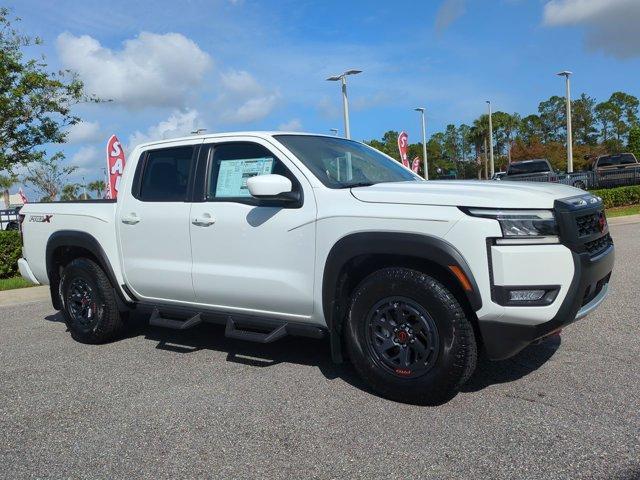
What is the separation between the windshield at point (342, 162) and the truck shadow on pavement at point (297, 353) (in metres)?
1.51

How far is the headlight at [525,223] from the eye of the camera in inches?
137

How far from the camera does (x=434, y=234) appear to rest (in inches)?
144

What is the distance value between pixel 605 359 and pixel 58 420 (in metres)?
4.02

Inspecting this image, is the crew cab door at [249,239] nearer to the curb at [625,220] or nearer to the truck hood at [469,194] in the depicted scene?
the truck hood at [469,194]

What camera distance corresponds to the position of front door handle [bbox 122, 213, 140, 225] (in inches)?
207

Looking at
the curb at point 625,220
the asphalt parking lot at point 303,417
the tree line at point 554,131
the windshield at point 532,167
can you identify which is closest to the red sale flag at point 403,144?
the curb at point 625,220

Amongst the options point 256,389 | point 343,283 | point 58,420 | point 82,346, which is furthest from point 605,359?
point 82,346

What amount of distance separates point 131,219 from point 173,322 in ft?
3.30

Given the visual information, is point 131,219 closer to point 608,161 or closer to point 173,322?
point 173,322

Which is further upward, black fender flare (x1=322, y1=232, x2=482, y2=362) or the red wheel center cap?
black fender flare (x1=322, y1=232, x2=482, y2=362)

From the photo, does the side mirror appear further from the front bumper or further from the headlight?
the front bumper

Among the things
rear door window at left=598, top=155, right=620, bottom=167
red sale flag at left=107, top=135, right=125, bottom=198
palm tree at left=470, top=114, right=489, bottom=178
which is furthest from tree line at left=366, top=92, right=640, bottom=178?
red sale flag at left=107, top=135, right=125, bottom=198

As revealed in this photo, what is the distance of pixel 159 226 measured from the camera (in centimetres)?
507

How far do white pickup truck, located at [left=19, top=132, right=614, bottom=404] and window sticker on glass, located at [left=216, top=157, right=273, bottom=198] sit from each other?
1 centimetres
